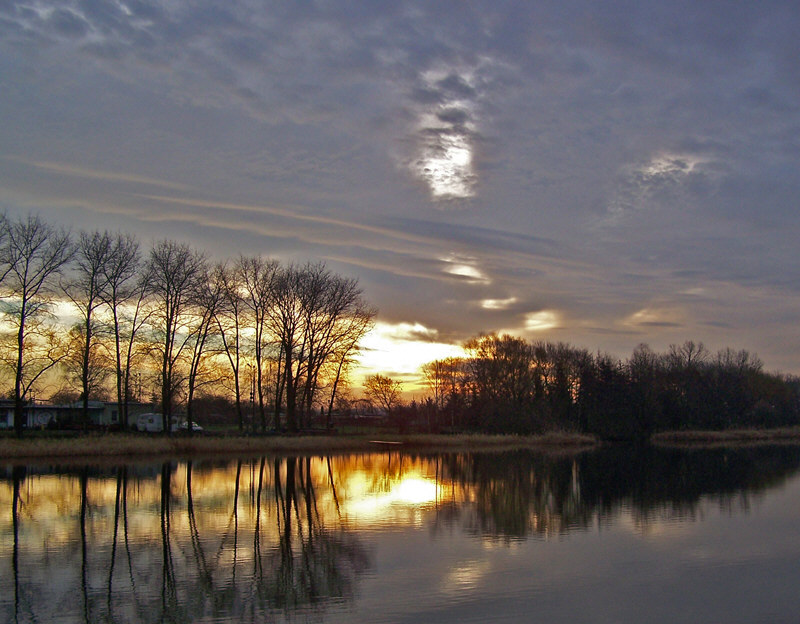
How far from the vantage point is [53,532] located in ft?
49.0

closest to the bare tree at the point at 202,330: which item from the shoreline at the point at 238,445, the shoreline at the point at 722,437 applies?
the shoreline at the point at 238,445

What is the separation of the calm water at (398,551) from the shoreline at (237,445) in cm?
1055

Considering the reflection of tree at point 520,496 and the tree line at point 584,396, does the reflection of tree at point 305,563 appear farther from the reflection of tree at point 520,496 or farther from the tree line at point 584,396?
the tree line at point 584,396

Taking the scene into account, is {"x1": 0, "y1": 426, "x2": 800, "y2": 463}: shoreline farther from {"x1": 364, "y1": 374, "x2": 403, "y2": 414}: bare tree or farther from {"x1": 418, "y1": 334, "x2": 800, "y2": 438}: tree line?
{"x1": 364, "y1": 374, "x2": 403, "y2": 414}: bare tree

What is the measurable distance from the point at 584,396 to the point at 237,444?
141 feet

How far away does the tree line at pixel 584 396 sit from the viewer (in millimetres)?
67562

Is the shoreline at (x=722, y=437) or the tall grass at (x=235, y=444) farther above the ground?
the tall grass at (x=235, y=444)

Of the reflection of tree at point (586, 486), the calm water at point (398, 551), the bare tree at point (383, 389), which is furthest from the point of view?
the bare tree at point (383, 389)

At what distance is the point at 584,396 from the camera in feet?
243

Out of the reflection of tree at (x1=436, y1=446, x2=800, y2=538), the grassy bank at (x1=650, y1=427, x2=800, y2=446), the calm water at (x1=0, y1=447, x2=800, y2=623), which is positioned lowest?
the grassy bank at (x1=650, y1=427, x2=800, y2=446)

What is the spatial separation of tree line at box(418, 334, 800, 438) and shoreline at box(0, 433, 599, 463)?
19.9 ft

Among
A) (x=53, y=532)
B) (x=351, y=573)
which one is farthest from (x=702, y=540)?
(x=53, y=532)

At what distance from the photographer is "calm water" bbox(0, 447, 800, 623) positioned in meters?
9.38

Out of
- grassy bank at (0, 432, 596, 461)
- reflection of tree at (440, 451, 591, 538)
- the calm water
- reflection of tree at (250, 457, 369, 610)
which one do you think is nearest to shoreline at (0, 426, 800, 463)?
grassy bank at (0, 432, 596, 461)
